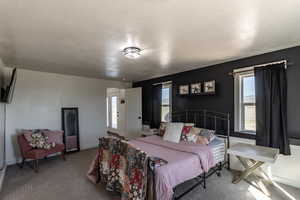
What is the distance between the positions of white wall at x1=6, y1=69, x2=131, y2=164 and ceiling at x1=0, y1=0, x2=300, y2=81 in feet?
3.70

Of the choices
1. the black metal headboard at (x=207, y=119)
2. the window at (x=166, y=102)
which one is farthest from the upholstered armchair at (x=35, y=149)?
the black metal headboard at (x=207, y=119)

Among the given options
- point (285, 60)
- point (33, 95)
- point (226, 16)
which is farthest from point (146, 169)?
point (33, 95)

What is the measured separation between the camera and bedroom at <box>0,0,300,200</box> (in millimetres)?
1607

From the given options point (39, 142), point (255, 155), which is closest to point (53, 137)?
point (39, 142)

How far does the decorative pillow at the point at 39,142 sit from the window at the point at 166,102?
309 cm

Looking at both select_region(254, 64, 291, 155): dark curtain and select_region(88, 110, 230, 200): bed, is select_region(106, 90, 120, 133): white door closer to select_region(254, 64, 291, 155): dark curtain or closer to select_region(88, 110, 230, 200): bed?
select_region(88, 110, 230, 200): bed

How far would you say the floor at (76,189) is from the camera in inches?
89.6

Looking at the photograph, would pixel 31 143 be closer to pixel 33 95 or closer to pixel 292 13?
pixel 33 95

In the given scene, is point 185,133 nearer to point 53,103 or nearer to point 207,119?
point 207,119

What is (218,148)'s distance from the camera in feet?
9.73

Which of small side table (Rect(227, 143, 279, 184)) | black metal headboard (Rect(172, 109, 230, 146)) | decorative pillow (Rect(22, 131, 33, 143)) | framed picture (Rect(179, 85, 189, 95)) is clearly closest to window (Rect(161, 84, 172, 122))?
black metal headboard (Rect(172, 109, 230, 146))

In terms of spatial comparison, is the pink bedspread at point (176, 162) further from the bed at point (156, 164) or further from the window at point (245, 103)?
the window at point (245, 103)

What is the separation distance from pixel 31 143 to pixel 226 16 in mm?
4186

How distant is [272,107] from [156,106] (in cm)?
293
